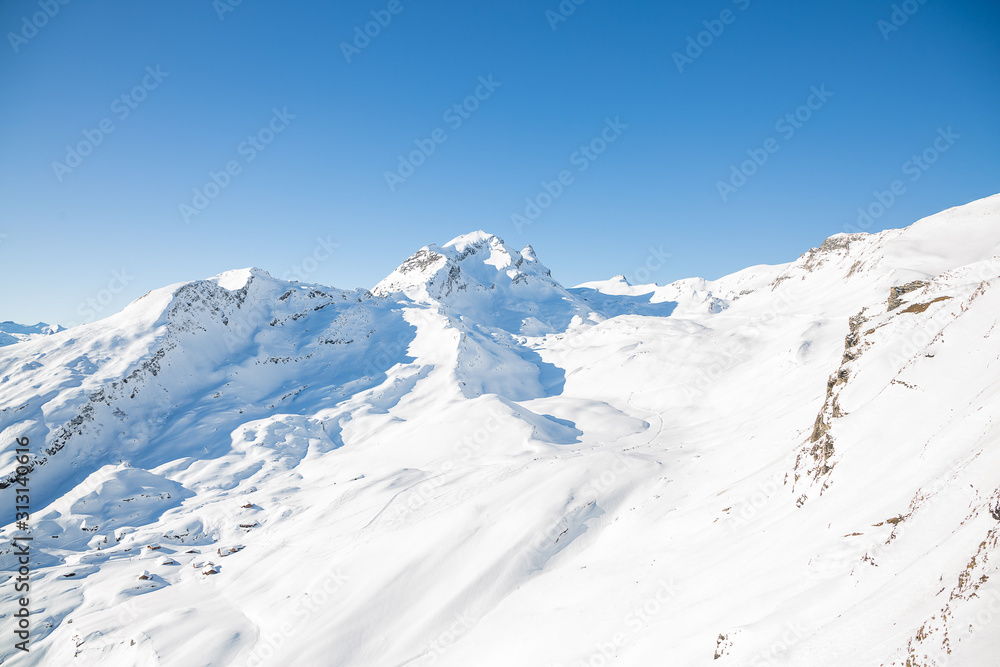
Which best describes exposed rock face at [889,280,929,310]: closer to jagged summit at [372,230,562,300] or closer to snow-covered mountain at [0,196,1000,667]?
snow-covered mountain at [0,196,1000,667]

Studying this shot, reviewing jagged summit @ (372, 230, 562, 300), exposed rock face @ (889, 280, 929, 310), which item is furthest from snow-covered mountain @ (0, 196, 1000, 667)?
jagged summit @ (372, 230, 562, 300)

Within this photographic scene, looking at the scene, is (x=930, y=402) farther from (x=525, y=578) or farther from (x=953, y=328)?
(x=525, y=578)

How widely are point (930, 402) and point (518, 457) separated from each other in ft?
91.5

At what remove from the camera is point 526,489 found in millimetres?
28906

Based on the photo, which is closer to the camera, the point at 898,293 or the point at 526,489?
the point at 898,293

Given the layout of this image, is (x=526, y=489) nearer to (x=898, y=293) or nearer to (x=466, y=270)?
(x=898, y=293)

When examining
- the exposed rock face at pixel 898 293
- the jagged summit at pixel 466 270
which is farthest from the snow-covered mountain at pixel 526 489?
the jagged summit at pixel 466 270

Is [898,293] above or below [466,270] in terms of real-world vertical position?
below

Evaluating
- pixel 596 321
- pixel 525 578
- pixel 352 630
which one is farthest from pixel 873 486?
pixel 596 321

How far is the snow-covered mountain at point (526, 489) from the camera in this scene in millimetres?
11086

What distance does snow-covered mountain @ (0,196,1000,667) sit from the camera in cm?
1109

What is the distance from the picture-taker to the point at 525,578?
2292cm

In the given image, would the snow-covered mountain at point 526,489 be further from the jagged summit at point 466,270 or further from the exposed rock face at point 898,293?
the jagged summit at point 466,270

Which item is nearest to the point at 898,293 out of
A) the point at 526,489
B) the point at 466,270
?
the point at 526,489
